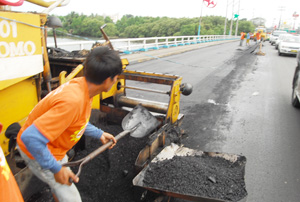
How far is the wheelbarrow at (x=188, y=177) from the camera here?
2.66 m

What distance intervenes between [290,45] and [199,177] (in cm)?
2031

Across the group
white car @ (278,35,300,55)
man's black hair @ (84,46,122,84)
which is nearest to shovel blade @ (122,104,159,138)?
man's black hair @ (84,46,122,84)

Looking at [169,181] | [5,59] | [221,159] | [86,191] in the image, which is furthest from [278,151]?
[5,59]

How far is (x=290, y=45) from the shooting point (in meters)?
19.6

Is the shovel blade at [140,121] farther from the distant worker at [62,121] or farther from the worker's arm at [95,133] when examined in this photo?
the distant worker at [62,121]

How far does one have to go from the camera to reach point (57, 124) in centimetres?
166

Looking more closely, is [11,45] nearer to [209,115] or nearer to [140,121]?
[140,121]

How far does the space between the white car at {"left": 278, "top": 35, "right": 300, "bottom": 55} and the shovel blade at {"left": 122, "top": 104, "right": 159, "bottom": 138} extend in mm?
19248

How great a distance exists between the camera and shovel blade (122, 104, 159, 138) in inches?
151

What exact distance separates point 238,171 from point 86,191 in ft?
6.18

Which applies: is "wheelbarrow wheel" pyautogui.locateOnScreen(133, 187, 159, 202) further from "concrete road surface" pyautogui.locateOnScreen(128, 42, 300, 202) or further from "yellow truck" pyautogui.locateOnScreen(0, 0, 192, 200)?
"concrete road surface" pyautogui.locateOnScreen(128, 42, 300, 202)

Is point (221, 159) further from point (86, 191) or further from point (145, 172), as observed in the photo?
point (86, 191)

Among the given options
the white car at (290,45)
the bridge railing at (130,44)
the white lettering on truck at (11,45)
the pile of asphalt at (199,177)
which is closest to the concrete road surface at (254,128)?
the pile of asphalt at (199,177)

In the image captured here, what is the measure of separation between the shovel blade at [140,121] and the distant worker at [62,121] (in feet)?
5.87
